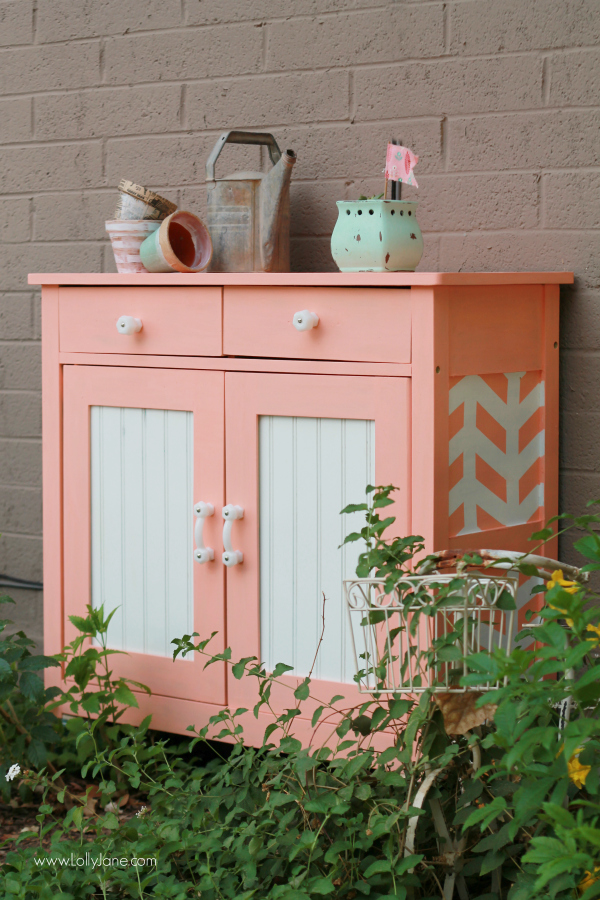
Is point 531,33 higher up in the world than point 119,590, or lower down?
higher up

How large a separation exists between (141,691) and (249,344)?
0.78 meters

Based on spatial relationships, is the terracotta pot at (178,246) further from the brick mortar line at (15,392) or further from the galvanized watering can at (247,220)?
the brick mortar line at (15,392)

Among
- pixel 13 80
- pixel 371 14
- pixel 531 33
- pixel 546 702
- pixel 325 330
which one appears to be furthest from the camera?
pixel 13 80

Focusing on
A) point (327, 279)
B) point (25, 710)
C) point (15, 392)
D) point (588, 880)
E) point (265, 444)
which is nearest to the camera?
point (588, 880)

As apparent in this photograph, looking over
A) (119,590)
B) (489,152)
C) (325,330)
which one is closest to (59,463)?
(119,590)

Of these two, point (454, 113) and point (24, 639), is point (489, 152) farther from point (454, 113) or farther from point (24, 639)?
point (24, 639)

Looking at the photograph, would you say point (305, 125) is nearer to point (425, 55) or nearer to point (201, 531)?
point (425, 55)

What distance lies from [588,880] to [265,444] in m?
0.96

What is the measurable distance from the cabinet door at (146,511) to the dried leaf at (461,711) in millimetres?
721

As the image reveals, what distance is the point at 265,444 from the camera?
6.12 feet

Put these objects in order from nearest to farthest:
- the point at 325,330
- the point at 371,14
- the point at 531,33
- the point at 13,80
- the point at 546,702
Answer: the point at 546,702 → the point at 325,330 → the point at 531,33 → the point at 371,14 → the point at 13,80

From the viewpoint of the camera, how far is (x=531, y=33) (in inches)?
79.2

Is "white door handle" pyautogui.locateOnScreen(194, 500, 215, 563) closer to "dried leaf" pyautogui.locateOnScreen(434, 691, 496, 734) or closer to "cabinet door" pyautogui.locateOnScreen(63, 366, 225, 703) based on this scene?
"cabinet door" pyautogui.locateOnScreen(63, 366, 225, 703)

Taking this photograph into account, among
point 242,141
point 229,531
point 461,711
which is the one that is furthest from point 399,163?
point 461,711
